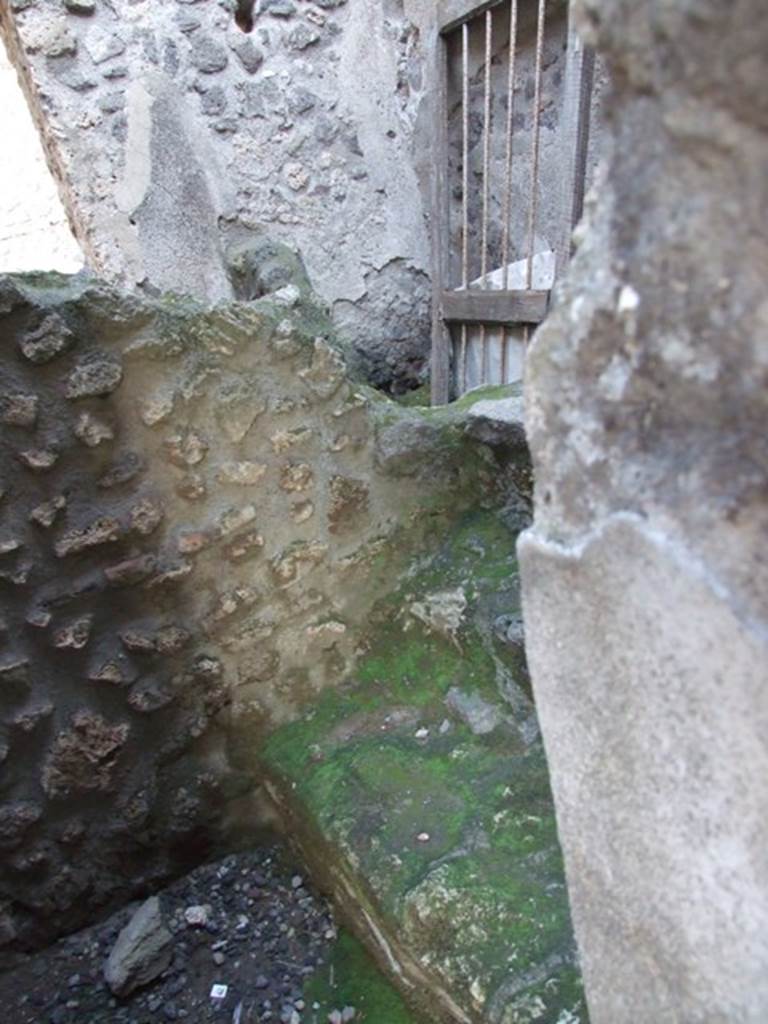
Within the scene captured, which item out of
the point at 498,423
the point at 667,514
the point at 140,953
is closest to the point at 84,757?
the point at 140,953

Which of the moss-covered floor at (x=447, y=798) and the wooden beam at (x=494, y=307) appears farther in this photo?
the wooden beam at (x=494, y=307)

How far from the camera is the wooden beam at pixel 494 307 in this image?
99.2 inches

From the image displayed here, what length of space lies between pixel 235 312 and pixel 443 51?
1.64m

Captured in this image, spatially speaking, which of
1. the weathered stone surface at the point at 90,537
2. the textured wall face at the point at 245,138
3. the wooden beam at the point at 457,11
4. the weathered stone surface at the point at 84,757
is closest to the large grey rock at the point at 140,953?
the weathered stone surface at the point at 84,757

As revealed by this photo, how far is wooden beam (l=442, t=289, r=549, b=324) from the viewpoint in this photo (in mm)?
2520

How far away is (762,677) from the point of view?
0.52 m

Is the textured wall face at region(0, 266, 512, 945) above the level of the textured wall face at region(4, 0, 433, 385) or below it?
below

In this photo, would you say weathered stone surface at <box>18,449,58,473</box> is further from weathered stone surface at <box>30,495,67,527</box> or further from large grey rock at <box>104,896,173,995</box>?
large grey rock at <box>104,896,173,995</box>

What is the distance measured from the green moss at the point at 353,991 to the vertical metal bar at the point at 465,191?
196cm

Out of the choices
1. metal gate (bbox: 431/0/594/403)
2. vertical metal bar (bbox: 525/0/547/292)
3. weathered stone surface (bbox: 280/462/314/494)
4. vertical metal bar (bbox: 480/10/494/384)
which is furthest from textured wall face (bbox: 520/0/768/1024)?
vertical metal bar (bbox: 480/10/494/384)

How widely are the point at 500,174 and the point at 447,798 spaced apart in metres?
2.19

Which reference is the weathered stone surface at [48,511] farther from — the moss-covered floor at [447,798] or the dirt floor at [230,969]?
the dirt floor at [230,969]

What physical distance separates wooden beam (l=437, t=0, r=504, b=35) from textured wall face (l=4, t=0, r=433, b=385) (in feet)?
1.31

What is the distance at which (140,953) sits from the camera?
1640 millimetres
